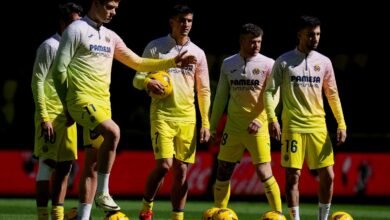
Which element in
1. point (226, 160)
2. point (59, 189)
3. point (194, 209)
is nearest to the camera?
point (59, 189)

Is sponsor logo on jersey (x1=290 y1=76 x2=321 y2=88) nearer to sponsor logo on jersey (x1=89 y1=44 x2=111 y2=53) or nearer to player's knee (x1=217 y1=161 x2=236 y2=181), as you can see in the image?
player's knee (x1=217 y1=161 x2=236 y2=181)

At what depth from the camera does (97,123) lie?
30.0ft

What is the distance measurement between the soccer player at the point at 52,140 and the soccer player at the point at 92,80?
0.88 m

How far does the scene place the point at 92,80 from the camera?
30.6ft

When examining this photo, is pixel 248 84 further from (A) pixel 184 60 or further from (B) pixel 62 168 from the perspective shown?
(B) pixel 62 168

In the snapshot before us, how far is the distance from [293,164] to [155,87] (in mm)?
1550

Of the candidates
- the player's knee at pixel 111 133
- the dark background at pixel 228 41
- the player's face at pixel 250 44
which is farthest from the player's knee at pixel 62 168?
the dark background at pixel 228 41

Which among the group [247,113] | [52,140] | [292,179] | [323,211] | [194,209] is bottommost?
[194,209]

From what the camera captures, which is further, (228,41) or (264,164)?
(228,41)

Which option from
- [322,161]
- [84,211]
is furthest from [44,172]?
[322,161]

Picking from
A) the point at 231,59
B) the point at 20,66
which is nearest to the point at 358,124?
the point at 20,66

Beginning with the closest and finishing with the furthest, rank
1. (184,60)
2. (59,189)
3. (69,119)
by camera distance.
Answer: (69,119)
(184,60)
(59,189)

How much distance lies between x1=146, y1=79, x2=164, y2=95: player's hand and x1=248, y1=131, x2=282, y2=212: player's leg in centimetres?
123

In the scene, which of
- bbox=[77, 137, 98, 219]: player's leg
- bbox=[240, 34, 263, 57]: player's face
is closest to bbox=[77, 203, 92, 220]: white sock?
bbox=[77, 137, 98, 219]: player's leg
